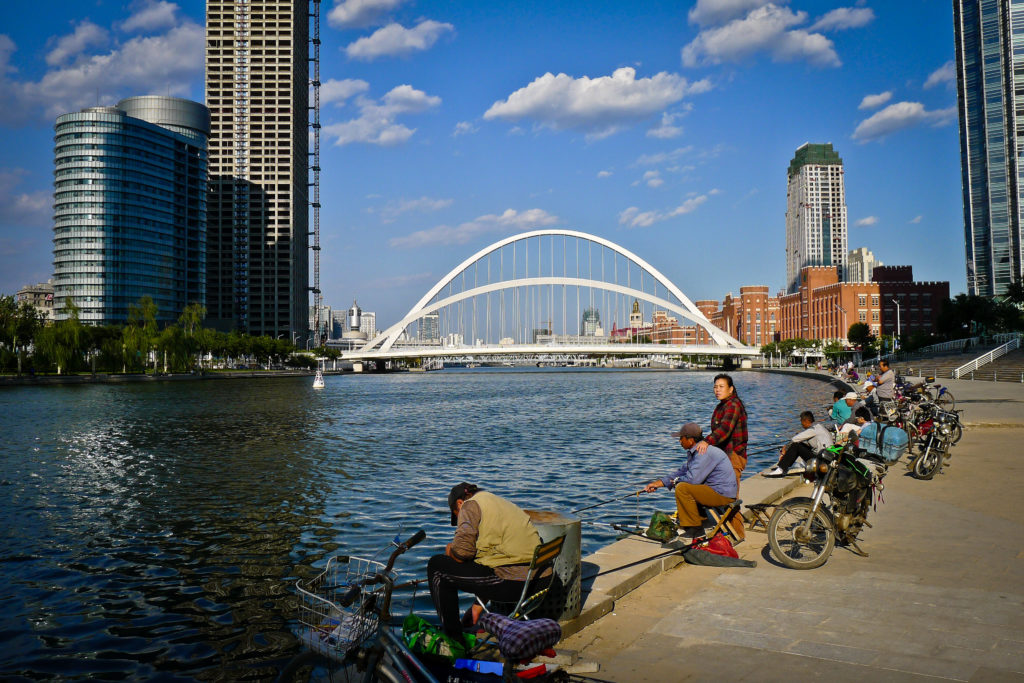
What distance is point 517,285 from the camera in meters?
141

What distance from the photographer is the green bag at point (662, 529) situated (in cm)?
868

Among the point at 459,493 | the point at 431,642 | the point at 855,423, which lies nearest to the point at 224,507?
the point at 459,493

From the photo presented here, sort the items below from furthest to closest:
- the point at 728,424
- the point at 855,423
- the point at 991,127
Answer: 1. the point at 991,127
2. the point at 855,423
3. the point at 728,424

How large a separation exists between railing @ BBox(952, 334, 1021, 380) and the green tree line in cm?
7872

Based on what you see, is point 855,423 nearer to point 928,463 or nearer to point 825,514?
point 928,463

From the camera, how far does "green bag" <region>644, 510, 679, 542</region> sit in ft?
28.5

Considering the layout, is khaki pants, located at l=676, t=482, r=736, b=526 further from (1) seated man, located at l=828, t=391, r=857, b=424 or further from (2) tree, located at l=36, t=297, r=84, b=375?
(2) tree, located at l=36, t=297, r=84, b=375

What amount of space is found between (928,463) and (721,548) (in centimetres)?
762

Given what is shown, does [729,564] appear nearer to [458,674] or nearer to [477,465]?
[458,674]

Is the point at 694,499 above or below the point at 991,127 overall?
below

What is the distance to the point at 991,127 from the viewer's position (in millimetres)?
148500

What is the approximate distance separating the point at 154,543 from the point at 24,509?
4.74 m

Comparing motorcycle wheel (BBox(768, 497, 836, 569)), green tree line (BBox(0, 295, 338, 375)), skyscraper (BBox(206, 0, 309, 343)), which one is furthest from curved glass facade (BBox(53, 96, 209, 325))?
motorcycle wheel (BBox(768, 497, 836, 569))

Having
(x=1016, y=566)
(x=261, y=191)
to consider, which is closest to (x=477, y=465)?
(x=1016, y=566)
